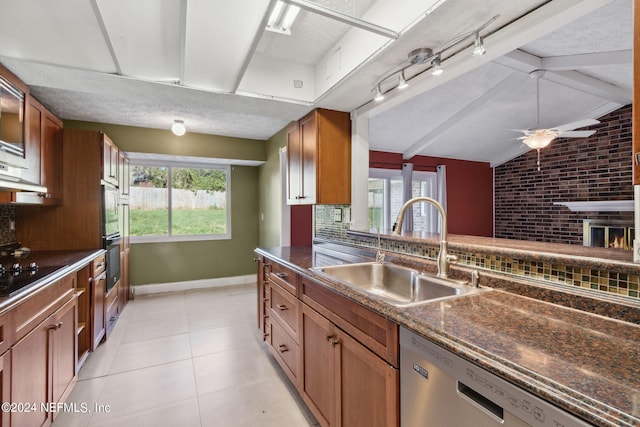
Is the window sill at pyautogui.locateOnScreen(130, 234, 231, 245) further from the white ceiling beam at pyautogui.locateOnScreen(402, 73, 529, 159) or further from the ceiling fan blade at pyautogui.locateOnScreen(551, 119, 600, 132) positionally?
the ceiling fan blade at pyautogui.locateOnScreen(551, 119, 600, 132)

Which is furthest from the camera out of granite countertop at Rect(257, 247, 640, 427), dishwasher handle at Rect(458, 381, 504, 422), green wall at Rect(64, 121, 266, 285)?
green wall at Rect(64, 121, 266, 285)

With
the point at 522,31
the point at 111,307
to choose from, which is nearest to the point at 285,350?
the point at 111,307

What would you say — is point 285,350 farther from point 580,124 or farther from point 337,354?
point 580,124

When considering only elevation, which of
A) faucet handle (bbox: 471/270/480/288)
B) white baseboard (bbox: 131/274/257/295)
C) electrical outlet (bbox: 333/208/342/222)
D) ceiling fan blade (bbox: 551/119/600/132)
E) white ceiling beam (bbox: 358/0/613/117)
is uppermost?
ceiling fan blade (bbox: 551/119/600/132)

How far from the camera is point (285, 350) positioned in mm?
2201

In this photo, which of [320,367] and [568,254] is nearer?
[568,254]

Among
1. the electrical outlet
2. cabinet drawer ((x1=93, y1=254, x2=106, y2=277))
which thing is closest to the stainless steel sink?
the electrical outlet

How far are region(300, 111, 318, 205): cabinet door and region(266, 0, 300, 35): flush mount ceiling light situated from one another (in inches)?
32.3

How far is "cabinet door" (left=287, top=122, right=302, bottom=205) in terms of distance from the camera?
9.84 ft

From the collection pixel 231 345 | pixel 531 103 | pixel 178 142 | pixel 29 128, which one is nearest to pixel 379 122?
pixel 531 103

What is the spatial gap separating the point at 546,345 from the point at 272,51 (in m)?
2.46

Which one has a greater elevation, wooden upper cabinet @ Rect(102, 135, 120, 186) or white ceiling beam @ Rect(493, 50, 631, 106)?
white ceiling beam @ Rect(493, 50, 631, 106)

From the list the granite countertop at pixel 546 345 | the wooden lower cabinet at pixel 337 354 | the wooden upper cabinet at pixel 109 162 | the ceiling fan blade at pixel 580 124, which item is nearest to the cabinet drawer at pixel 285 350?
the wooden lower cabinet at pixel 337 354

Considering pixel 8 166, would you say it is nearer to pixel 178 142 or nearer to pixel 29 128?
pixel 29 128
